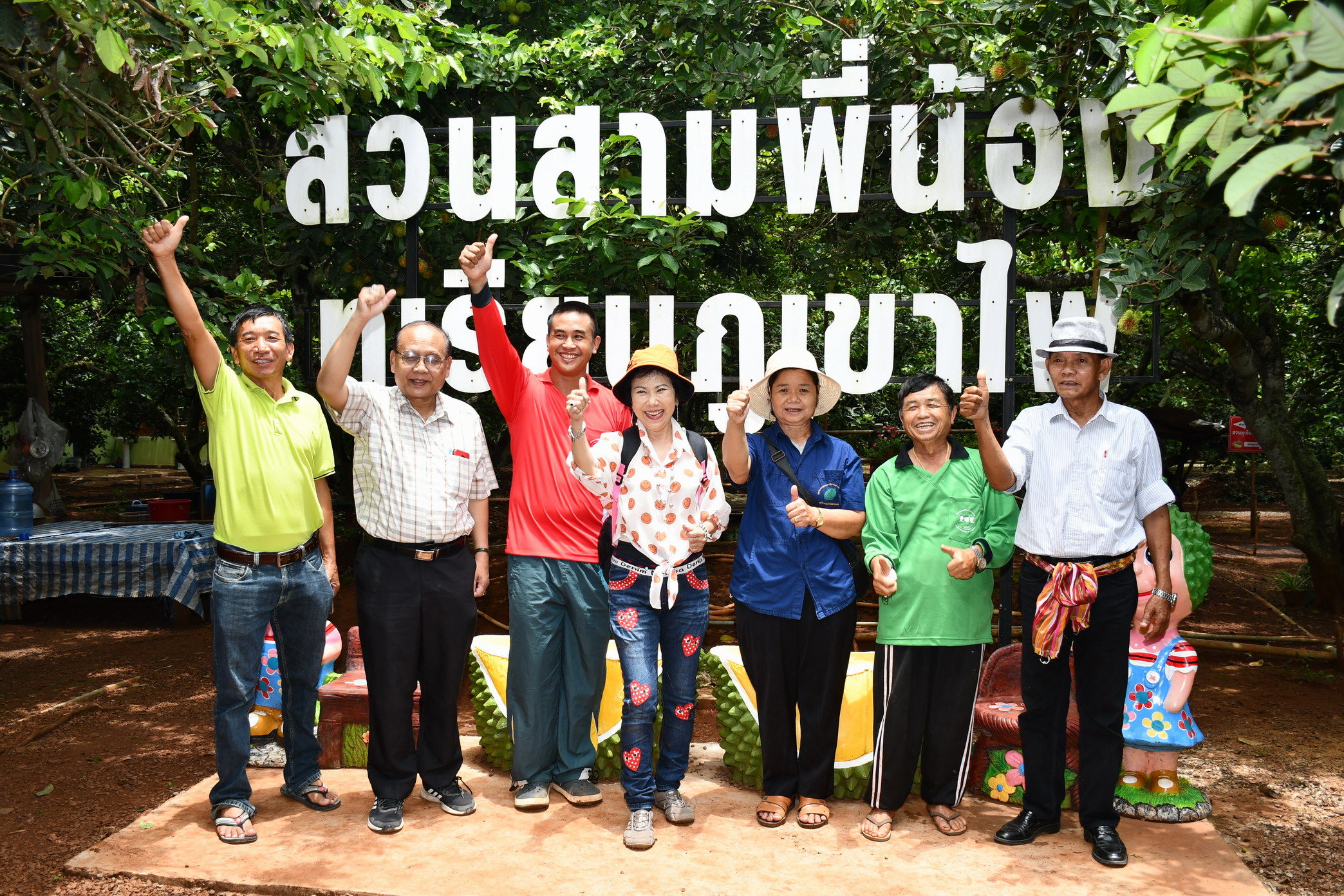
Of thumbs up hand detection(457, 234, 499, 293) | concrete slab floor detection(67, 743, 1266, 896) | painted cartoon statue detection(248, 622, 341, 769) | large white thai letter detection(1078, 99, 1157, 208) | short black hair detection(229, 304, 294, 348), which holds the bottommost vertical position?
concrete slab floor detection(67, 743, 1266, 896)

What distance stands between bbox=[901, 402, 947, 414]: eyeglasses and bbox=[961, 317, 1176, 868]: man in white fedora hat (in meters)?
0.17

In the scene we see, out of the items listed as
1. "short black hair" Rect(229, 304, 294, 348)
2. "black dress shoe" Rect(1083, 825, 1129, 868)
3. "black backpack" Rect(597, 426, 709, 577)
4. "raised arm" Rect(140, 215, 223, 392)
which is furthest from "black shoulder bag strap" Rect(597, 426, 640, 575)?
"black dress shoe" Rect(1083, 825, 1129, 868)

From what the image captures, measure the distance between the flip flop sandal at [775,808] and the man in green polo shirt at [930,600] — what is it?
294mm

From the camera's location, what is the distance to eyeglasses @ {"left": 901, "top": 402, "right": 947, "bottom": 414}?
3799 mm

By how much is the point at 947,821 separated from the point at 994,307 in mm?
2363

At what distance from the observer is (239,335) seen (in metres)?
3.74

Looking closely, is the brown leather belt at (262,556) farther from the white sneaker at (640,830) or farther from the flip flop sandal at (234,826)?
the white sneaker at (640,830)

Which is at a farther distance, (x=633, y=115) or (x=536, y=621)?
(x=633, y=115)

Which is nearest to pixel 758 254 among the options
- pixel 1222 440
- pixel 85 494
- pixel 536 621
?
pixel 536 621

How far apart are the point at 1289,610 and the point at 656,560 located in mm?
7462

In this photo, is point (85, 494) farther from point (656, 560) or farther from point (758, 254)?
point (656, 560)

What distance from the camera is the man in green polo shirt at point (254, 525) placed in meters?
3.65

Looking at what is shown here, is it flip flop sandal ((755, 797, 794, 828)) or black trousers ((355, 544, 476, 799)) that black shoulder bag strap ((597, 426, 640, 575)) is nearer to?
black trousers ((355, 544, 476, 799))

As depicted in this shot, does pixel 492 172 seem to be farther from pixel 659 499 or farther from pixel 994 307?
pixel 994 307
